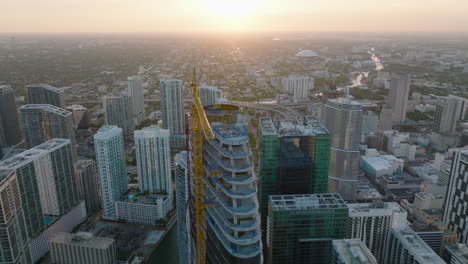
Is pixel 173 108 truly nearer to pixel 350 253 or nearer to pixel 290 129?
pixel 290 129

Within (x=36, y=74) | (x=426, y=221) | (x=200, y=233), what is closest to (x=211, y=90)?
(x=426, y=221)

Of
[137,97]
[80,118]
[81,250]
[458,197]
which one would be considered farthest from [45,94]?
[458,197]

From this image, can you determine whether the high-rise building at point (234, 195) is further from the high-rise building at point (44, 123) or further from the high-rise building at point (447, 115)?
the high-rise building at point (447, 115)

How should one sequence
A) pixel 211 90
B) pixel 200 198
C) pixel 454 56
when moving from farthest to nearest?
pixel 454 56 < pixel 211 90 < pixel 200 198

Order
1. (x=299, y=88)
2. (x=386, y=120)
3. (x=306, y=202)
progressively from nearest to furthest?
(x=306, y=202)
(x=386, y=120)
(x=299, y=88)

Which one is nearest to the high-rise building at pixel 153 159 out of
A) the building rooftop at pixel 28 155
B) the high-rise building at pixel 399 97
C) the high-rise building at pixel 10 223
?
the building rooftop at pixel 28 155

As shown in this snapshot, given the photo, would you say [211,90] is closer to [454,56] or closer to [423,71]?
[423,71]
